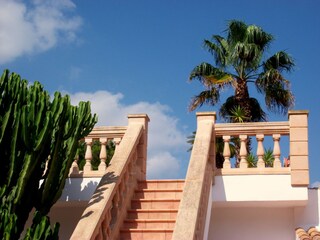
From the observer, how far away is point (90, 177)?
1095 cm

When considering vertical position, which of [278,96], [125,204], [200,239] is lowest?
[200,239]

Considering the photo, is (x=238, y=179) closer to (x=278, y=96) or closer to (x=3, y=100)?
(x=3, y=100)

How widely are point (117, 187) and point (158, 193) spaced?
4.77 ft

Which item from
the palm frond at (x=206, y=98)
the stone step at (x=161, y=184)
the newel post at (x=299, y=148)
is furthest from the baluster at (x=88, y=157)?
the palm frond at (x=206, y=98)

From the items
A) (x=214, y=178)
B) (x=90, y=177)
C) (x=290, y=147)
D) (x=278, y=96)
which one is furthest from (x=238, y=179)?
(x=278, y=96)

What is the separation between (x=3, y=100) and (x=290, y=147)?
4.94 metres

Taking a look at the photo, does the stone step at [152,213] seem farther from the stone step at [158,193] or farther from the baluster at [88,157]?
the baluster at [88,157]

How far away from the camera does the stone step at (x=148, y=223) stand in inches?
372

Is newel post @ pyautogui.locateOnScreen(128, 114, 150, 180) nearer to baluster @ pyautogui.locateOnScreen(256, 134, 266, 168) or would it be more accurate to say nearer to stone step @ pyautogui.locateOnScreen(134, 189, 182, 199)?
stone step @ pyautogui.locateOnScreen(134, 189, 182, 199)

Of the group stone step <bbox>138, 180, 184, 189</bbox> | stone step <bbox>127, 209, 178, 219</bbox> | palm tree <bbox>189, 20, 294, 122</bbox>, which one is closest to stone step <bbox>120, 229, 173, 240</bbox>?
stone step <bbox>127, 209, 178, 219</bbox>

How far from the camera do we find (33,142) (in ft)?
25.9

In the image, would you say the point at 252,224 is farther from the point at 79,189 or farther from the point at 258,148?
the point at 79,189

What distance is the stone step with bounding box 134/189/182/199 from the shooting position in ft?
33.8

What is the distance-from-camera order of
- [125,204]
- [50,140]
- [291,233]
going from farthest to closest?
[291,233]
[125,204]
[50,140]
